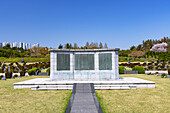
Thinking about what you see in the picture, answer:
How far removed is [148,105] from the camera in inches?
323

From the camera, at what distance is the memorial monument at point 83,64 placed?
586 inches

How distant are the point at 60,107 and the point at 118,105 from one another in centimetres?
381

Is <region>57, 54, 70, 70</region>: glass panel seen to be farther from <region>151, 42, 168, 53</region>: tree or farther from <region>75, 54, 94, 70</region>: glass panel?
<region>151, 42, 168, 53</region>: tree

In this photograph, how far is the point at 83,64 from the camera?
1513 cm

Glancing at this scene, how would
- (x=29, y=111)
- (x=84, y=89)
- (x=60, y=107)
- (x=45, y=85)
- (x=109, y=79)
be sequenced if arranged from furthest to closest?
(x=109, y=79)
(x=45, y=85)
(x=84, y=89)
(x=60, y=107)
(x=29, y=111)

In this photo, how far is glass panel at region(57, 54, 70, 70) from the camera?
15.1 m

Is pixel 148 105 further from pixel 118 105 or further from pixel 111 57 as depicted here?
pixel 111 57

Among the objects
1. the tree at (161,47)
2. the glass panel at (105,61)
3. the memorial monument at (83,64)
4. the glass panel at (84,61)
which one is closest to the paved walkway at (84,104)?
the memorial monument at (83,64)

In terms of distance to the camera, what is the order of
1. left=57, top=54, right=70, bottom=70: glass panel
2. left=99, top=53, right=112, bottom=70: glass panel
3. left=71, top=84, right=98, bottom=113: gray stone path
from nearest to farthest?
left=71, top=84, right=98, bottom=113: gray stone path
left=99, top=53, right=112, bottom=70: glass panel
left=57, top=54, right=70, bottom=70: glass panel

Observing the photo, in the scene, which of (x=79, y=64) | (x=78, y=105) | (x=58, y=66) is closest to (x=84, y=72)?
(x=79, y=64)

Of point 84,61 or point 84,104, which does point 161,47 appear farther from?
point 84,104

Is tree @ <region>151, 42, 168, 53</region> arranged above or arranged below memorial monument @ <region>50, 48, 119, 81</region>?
above

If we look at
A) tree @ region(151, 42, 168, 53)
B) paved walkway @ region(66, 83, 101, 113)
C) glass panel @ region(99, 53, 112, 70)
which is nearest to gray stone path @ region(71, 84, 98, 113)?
paved walkway @ region(66, 83, 101, 113)

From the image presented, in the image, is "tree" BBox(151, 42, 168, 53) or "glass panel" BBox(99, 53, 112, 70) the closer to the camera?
"glass panel" BBox(99, 53, 112, 70)
